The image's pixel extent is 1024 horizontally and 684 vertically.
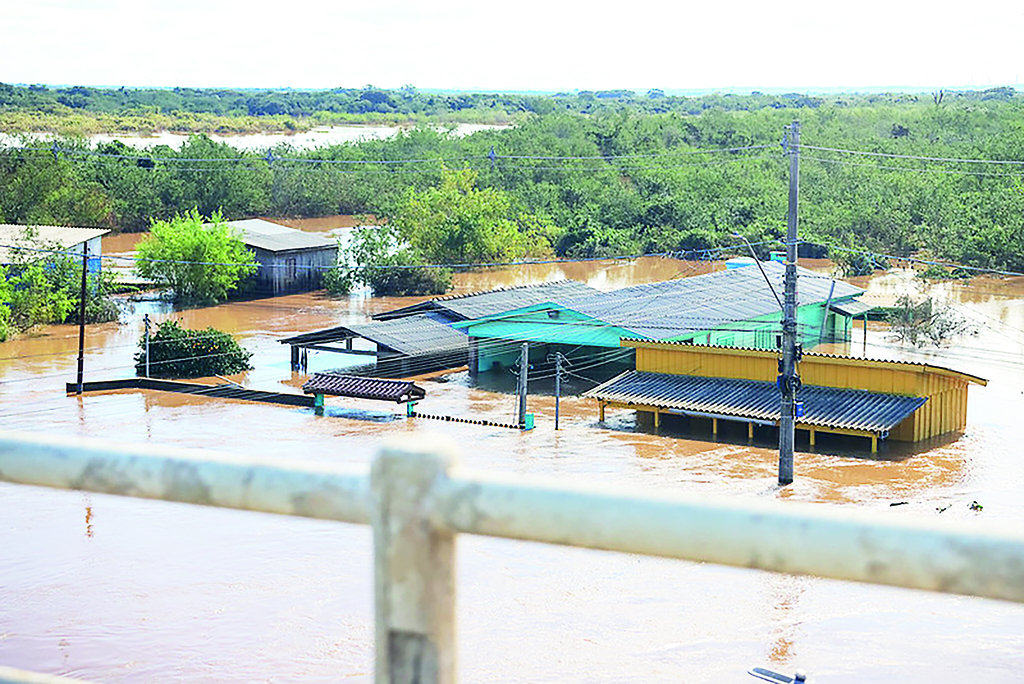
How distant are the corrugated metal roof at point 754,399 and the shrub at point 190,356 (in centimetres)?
1124

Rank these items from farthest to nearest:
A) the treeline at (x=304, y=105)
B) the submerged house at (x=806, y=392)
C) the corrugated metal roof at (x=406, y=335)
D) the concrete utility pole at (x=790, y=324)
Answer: the treeline at (x=304, y=105)
the corrugated metal roof at (x=406, y=335)
the submerged house at (x=806, y=392)
the concrete utility pole at (x=790, y=324)

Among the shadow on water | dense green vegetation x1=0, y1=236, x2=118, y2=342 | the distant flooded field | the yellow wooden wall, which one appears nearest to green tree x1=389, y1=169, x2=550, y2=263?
dense green vegetation x1=0, y1=236, x2=118, y2=342

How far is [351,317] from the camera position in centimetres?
4584

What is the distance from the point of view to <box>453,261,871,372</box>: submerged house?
1367 inches

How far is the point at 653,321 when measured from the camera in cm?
3522

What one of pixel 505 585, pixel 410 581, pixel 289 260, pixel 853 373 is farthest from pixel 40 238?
pixel 410 581

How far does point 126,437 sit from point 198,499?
89.1ft

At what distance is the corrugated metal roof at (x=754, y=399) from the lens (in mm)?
27312

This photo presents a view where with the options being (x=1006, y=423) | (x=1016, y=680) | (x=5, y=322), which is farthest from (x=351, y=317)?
(x=1016, y=680)

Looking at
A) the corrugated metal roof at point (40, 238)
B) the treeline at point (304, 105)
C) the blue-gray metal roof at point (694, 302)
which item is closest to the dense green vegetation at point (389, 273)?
the corrugated metal roof at point (40, 238)

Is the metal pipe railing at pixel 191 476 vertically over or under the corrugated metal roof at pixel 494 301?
over

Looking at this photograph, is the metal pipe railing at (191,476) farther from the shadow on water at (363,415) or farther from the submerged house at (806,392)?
the shadow on water at (363,415)

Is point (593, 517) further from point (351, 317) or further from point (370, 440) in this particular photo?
point (351, 317)

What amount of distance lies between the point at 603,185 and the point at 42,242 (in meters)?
35.8
